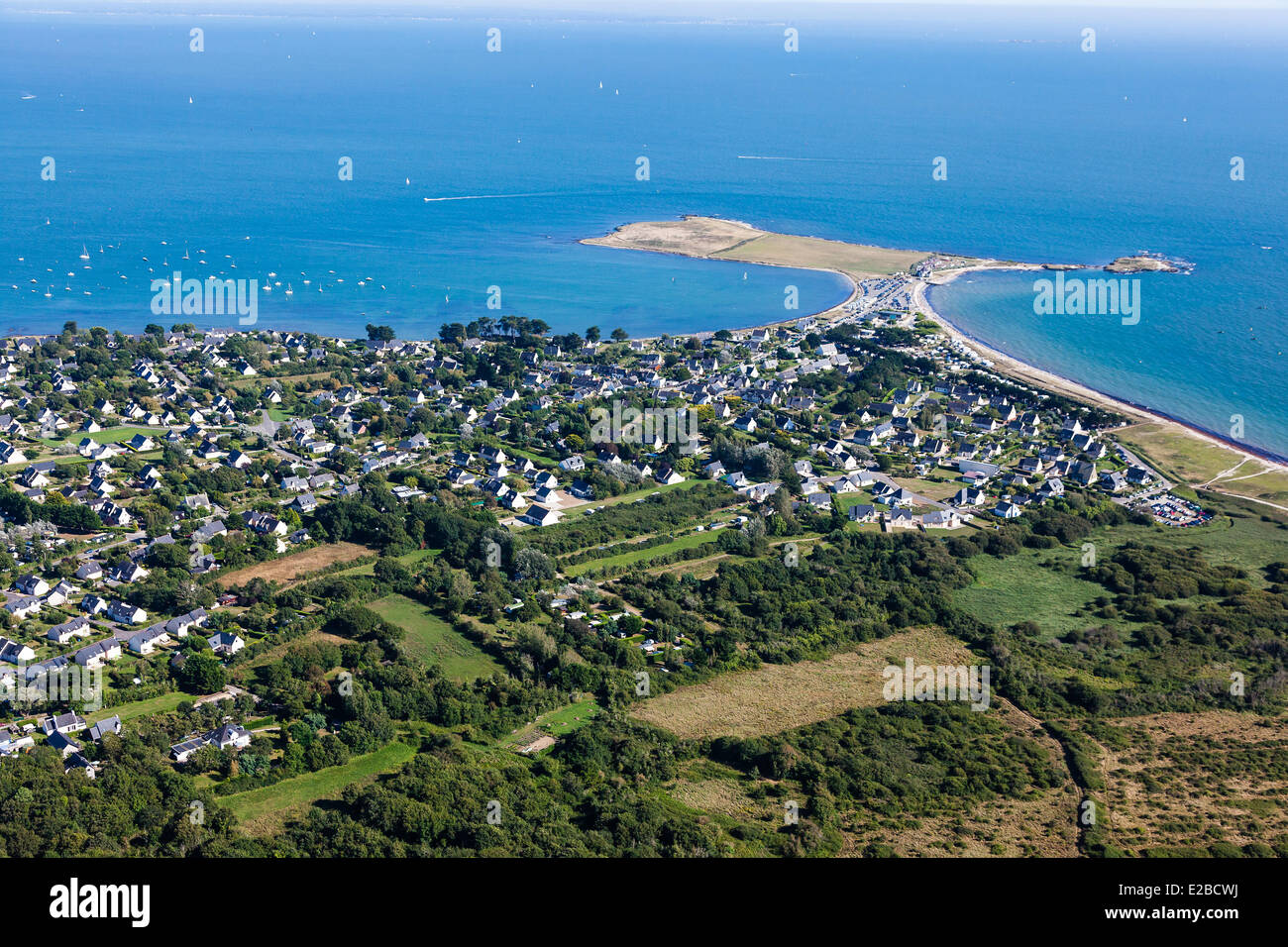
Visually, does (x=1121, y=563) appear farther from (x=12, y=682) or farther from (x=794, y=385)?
(x=12, y=682)

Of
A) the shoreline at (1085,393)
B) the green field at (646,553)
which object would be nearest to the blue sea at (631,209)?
the shoreline at (1085,393)

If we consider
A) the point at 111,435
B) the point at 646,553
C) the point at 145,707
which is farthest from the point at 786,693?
the point at 111,435

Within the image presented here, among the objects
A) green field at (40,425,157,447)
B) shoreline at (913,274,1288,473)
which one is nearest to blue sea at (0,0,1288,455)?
shoreline at (913,274,1288,473)

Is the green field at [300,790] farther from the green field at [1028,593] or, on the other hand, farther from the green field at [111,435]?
the green field at [111,435]

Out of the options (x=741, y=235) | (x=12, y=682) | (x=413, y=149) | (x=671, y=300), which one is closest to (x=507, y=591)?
(x=12, y=682)

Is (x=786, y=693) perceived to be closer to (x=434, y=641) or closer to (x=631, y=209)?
(x=434, y=641)
